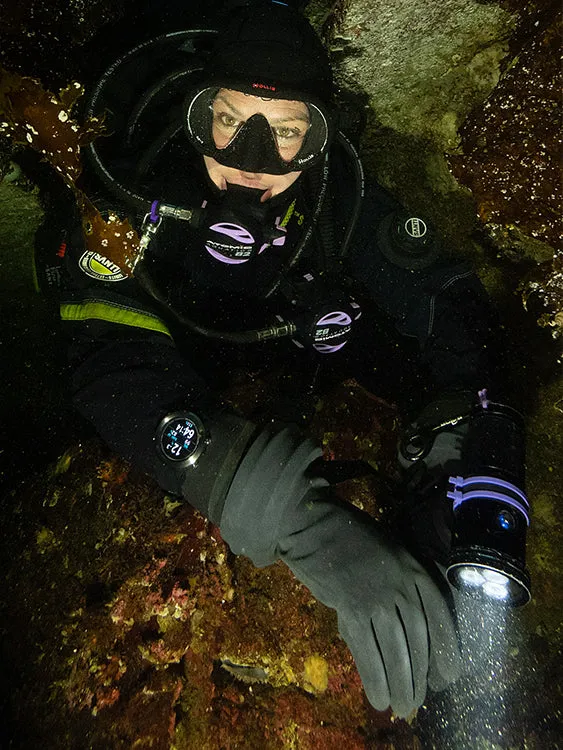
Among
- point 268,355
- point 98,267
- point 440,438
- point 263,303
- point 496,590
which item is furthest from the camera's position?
point 268,355

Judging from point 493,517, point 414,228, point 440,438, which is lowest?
point 440,438

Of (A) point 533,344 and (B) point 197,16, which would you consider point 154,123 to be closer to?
(B) point 197,16

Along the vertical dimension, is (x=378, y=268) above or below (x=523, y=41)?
below

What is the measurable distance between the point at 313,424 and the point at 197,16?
265cm

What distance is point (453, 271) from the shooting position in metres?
2.75

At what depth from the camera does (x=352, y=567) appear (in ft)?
5.73

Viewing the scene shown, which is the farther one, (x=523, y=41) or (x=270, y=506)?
(x=523, y=41)

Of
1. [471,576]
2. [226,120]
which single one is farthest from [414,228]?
[471,576]

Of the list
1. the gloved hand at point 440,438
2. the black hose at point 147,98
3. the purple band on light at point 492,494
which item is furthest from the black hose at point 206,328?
the purple band on light at point 492,494

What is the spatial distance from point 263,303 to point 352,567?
1.92 meters

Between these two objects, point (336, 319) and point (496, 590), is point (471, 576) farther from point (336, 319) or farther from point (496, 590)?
point (336, 319)

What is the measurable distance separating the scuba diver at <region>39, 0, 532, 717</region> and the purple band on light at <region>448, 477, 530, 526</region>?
0.91 feet

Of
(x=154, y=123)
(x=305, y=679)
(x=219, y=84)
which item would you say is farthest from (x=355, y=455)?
(x=154, y=123)

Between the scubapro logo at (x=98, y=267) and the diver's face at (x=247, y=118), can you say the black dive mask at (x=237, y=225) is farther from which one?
the scubapro logo at (x=98, y=267)
